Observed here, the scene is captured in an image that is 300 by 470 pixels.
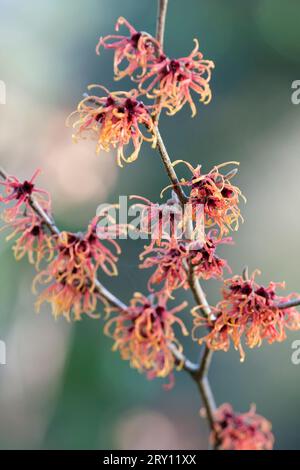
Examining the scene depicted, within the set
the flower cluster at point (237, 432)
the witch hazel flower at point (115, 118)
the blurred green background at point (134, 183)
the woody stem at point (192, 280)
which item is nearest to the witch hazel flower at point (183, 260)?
the woody stem at point (192, 280)

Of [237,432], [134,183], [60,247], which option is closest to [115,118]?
[60,247]

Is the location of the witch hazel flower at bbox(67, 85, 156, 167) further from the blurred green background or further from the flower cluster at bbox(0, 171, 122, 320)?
the blurred green background

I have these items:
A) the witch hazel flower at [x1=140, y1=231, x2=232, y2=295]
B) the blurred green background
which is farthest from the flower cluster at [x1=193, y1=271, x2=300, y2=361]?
the blurred green background

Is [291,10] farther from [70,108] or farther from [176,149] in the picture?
[70,108]

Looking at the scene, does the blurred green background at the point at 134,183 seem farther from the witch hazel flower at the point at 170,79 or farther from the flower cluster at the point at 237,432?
the witch hazel flower at the point at 170,79

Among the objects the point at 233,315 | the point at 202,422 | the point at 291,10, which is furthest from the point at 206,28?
the point at 233,315

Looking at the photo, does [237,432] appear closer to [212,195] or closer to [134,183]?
[212,195]
